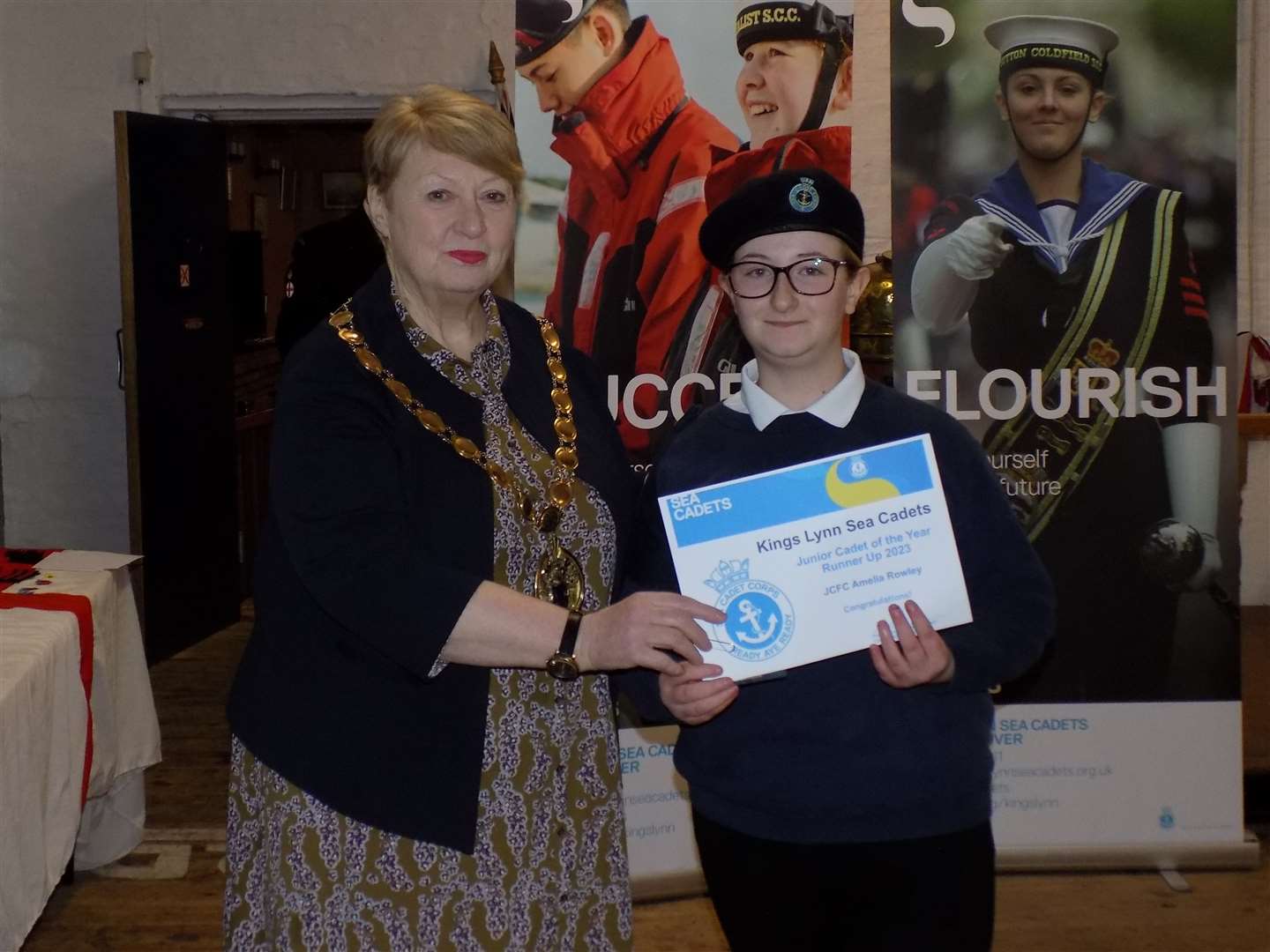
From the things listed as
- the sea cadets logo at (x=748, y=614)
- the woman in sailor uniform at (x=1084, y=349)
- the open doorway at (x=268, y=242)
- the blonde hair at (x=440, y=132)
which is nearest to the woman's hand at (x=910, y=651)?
the sea cadets logo at (x=748, y=614)

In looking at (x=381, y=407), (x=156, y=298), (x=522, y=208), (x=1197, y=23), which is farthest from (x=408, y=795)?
(x=156, y=298)

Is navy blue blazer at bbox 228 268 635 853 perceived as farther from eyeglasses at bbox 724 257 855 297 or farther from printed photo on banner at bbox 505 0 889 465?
printed photo on banner at bbox 505 0 889 465

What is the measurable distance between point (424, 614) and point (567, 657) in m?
0.17

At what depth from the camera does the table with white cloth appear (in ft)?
8.86

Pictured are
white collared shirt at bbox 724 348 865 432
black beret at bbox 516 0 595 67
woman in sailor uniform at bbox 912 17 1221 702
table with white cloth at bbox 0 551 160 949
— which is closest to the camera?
white collared shirt at bbox 724 348 865 432

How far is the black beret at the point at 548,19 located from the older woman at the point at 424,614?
63.6 inches

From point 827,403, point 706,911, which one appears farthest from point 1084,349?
point 827,403

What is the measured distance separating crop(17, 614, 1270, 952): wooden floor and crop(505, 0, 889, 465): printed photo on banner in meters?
1.39

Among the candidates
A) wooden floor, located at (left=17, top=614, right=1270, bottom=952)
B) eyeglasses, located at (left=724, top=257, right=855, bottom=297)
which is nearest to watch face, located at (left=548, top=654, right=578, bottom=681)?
eyeglasses, located at (left=724, top=257, right=855, bottom=297)

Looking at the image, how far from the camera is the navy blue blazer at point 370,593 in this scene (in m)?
1.63

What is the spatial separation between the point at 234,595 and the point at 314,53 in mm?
2498

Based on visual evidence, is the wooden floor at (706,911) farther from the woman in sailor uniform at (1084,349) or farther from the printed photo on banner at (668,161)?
the printed photo on banner at (668,161)

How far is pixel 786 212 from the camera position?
1635mm

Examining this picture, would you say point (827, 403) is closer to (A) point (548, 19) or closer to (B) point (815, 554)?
(B) point (815, 554)
